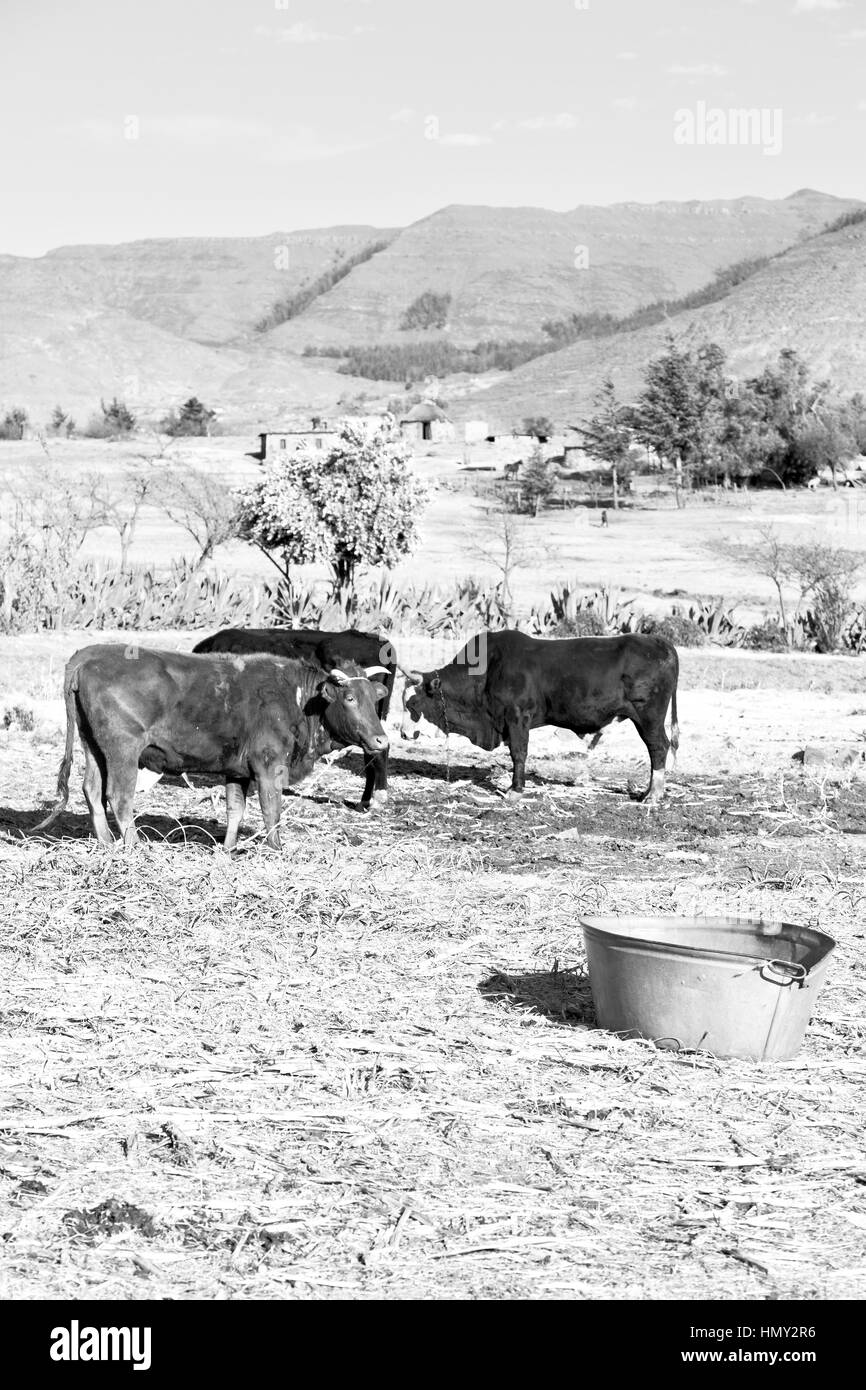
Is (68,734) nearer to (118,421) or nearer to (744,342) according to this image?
(118,421)

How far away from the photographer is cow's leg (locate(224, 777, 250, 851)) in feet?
30.9

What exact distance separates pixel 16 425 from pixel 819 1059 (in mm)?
63580

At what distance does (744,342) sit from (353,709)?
8309 centimetres

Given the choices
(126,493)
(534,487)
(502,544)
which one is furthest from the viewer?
(534,487)

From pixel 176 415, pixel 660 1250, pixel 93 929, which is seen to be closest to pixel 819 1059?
pixel 660 1250

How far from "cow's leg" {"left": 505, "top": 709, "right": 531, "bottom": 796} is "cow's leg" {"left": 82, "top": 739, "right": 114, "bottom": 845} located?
3984 mm

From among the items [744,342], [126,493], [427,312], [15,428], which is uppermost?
[427,312]

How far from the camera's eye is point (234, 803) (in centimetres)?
955

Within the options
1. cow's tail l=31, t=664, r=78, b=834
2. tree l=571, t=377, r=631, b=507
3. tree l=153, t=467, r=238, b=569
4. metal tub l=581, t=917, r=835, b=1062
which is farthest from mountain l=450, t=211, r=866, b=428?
metal tub l=581, t=917, r=835, b=1062

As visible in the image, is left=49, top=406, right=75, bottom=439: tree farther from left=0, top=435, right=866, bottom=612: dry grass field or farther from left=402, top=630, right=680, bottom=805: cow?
left=402, top=630, right=680, bottom=805: cow

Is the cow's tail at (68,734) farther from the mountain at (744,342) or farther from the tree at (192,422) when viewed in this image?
the mountain at (744,342)

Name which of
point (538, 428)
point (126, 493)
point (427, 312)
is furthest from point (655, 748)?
point (427, 312)

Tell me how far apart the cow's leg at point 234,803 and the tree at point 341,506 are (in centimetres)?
1591
